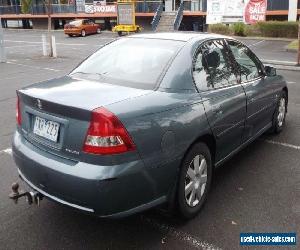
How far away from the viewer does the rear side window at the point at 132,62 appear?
3.78 metres

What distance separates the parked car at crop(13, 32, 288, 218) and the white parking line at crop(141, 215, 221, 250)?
0.18 meters

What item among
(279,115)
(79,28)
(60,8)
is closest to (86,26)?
(79,28)

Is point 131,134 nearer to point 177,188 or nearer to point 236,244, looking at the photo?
point 177,188

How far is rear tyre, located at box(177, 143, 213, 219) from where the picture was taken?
3541 millimetres

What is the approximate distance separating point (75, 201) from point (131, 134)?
0.66m

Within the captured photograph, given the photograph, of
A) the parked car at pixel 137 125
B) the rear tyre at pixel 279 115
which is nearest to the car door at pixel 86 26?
the rear tyre at pixel 279 115

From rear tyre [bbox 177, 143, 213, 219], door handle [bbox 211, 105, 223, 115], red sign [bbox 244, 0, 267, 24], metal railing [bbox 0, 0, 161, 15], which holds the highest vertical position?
metal railing [bbox 0, 0, 161, 15]

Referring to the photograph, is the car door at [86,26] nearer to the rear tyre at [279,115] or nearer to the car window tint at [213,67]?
the rear tyre at [279,115]

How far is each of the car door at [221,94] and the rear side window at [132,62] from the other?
341 mm

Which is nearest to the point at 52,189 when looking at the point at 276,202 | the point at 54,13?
the point at 276,202

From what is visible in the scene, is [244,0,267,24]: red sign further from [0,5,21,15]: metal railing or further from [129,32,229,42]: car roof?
[0,5,21,15]: metal railing

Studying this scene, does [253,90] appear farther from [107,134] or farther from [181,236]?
[107,134]

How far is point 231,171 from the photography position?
4.87 metres

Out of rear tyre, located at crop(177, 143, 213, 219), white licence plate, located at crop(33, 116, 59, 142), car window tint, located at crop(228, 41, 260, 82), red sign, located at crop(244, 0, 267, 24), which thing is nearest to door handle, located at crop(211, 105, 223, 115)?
rear tyre, located at crop(177, 143, 213, 219)
